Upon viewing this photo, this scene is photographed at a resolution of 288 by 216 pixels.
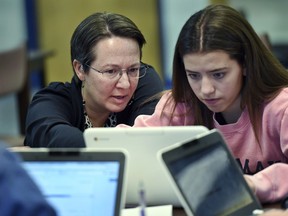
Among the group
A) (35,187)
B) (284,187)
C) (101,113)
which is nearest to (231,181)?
(284,187)

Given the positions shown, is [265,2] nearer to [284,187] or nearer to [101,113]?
[101,113]

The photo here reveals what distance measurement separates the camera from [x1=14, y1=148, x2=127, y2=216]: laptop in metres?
1.55

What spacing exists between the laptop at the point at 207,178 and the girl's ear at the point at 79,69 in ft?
2.82

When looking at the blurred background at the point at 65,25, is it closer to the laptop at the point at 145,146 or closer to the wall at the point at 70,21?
the wall at the point at 70,21

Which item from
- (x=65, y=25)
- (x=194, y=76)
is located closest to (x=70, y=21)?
(x=65, y=25)

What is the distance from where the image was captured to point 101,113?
8.21ft

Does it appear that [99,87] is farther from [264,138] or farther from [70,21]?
[70,21]

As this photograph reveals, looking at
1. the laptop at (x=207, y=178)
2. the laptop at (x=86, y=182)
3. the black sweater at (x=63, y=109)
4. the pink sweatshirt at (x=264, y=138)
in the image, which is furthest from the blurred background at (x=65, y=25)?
the laptop at (x=86, y=182)

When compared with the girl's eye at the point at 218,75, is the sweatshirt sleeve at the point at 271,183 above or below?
below

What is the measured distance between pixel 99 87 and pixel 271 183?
2.45 ft

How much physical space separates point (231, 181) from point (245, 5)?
455 cm

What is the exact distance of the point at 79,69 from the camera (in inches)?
96.7

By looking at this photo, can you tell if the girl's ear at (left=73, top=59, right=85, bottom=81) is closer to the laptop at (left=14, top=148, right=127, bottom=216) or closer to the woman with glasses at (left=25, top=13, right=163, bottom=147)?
the woman with glasses at (left=25, top=13, right=163, bottom=147)

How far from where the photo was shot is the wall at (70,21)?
6.49m
